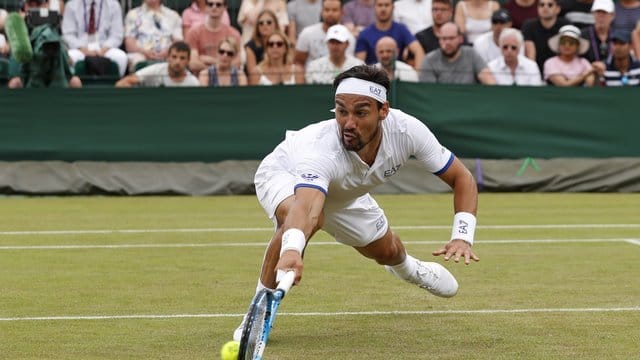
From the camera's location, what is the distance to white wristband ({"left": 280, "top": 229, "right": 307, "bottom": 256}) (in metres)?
5.61

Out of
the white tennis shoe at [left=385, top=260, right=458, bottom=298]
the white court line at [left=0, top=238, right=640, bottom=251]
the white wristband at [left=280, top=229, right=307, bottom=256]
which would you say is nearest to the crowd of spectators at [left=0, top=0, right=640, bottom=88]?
the white court line at [left=0, top=238, right=640, bottom=251]

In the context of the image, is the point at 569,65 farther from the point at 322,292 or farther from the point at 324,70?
the point at 322,292

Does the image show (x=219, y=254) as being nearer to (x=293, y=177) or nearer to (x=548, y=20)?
(x=293, y=177)

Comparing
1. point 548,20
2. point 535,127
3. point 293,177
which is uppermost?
point 293,177

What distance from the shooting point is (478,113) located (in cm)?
1628

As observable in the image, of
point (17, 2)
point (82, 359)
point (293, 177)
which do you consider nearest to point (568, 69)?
point (17, 2)

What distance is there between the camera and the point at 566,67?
1734 cm

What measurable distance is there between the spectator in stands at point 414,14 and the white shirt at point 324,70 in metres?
2.15

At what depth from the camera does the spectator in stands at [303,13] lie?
1819cm

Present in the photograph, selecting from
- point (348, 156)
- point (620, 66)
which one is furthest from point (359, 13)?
point (348, 156)

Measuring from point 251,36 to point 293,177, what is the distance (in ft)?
36.2

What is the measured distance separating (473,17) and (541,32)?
3.68ft

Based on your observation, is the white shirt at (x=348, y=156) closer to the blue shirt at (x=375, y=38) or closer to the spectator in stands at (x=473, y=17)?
the blue shirt at (x=375, y=38)

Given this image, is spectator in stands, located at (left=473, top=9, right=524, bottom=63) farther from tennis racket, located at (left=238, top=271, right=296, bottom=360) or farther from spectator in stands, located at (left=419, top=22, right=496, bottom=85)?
tennis racket, located at (left=238, top=271, right=296, bottom=360)
